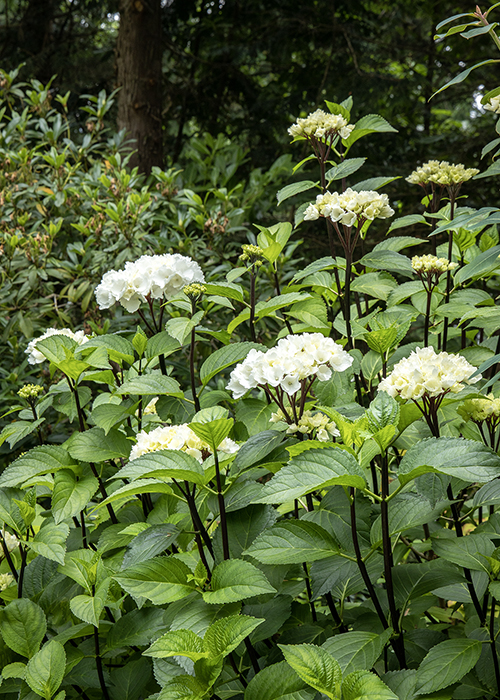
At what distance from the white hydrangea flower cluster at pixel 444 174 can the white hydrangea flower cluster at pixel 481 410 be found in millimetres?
873

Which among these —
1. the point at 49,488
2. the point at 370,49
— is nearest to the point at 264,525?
the point at 49,488

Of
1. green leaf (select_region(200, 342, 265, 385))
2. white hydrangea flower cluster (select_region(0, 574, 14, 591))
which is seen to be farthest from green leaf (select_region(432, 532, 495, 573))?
white hydrangea flower cluster (select_region(0, 574, 14, 591))

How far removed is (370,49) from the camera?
15.8 feet

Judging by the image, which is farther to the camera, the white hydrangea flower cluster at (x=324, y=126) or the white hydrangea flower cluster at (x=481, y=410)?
the white hydrangea flower cluster at (x=324, y=126)

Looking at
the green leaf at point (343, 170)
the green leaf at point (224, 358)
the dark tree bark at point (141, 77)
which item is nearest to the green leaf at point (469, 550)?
the green leaf at point (224, 358)

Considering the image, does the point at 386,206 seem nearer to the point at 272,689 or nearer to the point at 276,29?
the point at 272,689

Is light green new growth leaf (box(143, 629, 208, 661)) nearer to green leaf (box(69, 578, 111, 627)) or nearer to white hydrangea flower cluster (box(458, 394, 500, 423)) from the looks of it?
green leaf (box(69, 578, 111, 627))

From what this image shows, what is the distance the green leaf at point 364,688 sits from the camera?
784 millimetres

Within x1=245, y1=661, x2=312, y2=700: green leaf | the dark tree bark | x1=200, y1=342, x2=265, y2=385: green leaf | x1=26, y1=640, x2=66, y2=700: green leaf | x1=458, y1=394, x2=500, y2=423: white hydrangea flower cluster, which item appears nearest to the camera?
x1=245, y1=661, x2=312, y2=700: green leaf

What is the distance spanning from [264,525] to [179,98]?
5.31m

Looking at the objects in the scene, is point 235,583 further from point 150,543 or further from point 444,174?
point 444,174

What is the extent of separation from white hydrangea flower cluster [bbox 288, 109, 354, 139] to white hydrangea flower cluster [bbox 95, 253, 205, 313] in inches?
22.3

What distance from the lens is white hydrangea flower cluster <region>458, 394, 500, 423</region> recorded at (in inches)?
43.5

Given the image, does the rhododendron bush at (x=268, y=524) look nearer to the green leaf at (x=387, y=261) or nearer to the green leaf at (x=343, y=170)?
the green leaf at (x=387, y=261)
